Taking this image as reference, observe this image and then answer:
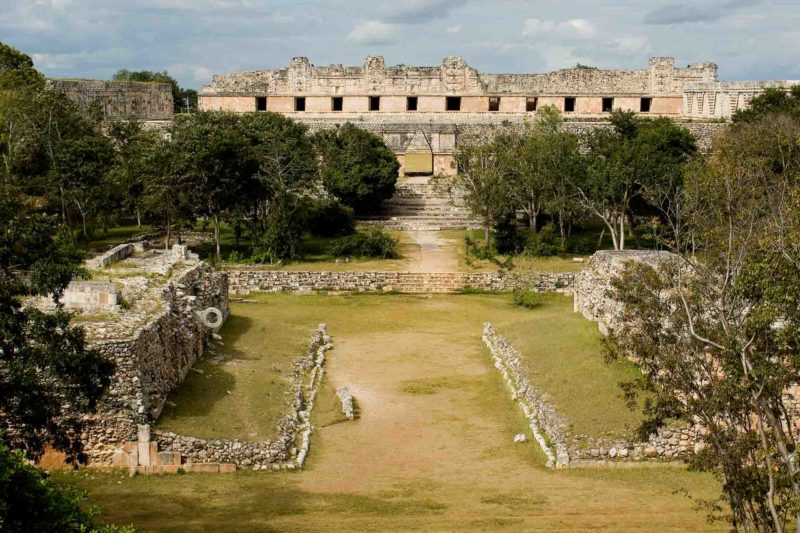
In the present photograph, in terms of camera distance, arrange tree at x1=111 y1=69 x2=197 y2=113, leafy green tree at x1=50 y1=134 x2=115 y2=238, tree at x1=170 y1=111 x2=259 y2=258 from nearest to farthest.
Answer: tree at x1=170 y1=111 x2=259 y2=258
leafy green tree at x1=50 y1=134 x2=115 y2=238
tree at x1=111 y1=69 x2=197 y2=113

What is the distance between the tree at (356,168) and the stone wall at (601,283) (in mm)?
14192

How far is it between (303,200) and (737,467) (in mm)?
25192

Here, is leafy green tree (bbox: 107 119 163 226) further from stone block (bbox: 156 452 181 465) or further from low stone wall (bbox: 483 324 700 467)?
low stone wall (bbox: 483 324 700 467)

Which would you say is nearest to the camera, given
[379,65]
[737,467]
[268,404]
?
[737,467]

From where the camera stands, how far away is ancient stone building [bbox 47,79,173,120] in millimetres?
47125

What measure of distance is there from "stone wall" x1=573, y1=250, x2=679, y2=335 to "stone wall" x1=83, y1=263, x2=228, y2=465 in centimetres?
824

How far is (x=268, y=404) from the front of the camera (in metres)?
17.5

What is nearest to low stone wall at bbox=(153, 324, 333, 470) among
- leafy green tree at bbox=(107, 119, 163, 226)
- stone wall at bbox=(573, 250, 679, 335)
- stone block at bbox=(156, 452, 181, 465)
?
stone block at bbox=(156, 452, 181, 465)

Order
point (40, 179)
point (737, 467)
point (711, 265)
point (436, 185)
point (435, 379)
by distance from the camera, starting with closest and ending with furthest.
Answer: point (737, 467) < point (711, 265) < point (435, 379) < point (40, 179) < point (436, 185)

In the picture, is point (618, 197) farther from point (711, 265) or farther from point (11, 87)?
point (11, 87)

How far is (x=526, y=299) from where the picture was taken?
92.0ft

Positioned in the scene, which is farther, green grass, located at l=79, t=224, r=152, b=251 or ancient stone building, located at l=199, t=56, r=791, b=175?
ancient stone building, located at l=199, t=56, r=791, b=175

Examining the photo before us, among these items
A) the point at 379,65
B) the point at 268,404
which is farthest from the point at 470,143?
the point at 268,404

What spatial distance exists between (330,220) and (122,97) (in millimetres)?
17727
